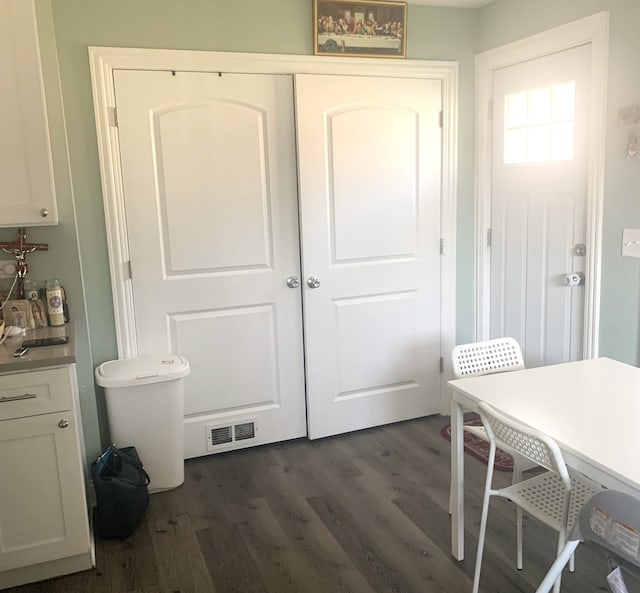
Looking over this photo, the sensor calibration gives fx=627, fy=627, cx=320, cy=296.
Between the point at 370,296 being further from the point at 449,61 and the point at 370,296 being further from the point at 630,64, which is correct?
the point at 630,64

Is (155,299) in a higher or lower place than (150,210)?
lower

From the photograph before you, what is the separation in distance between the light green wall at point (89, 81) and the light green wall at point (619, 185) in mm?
1421

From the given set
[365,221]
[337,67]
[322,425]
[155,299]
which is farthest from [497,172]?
[155,299]

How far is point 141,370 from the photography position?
9.49 feet

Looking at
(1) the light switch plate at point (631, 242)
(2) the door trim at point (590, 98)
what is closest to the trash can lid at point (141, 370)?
(2) the door trim at point (590, 98)

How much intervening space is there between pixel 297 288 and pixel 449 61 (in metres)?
1.52

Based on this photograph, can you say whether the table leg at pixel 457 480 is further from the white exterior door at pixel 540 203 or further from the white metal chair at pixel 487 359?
the white exterior door at pixel 540 203

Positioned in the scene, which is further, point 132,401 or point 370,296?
point 370,296

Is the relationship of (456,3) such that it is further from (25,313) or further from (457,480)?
(25,313)

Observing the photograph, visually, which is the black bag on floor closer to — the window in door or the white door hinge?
the white door hinge

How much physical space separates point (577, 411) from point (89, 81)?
2.45 m

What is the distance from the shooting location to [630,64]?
107 inches

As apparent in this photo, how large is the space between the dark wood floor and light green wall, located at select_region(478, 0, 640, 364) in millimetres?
890

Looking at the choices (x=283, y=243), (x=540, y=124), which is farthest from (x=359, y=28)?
(x=283, y=243)
